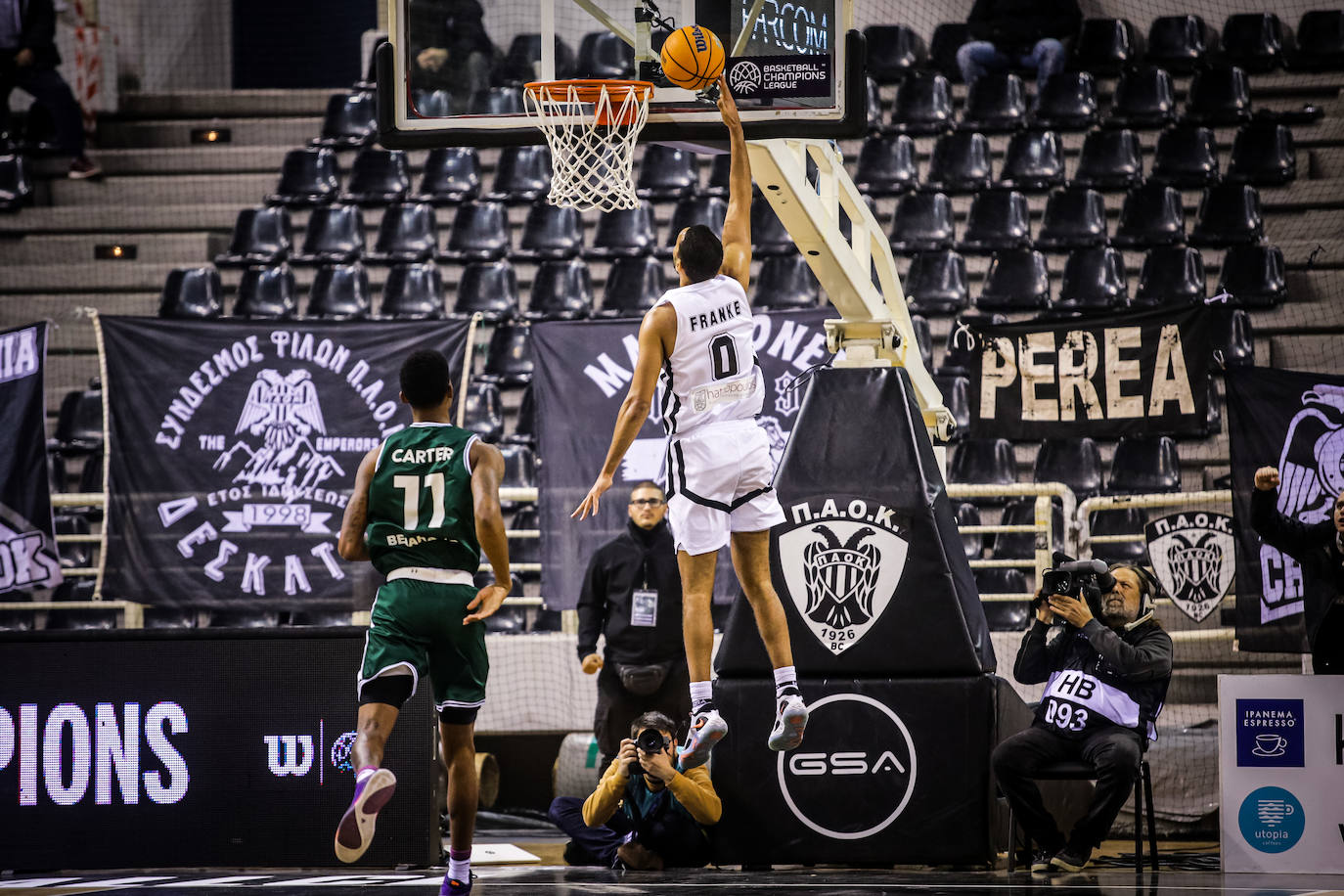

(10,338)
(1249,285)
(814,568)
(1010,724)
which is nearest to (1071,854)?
(1010,724)

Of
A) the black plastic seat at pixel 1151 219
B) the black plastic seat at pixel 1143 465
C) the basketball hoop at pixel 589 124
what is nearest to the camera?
the basketball hoop at pixel 589 124

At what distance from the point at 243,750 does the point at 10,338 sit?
386 cm

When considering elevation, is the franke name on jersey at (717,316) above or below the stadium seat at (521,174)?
below

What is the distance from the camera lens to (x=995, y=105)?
13625 millimetres

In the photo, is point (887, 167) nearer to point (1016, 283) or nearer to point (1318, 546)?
point (1016, 283)

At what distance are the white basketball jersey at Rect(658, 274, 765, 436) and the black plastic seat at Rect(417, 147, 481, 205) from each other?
8.12 m

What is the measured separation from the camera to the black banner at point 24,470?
9.83m

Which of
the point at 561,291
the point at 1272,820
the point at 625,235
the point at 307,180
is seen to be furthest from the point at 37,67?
the point at 1272,820

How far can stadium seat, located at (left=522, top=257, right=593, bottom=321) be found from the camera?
488 inches

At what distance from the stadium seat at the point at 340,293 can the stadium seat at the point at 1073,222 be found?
5.33 meters

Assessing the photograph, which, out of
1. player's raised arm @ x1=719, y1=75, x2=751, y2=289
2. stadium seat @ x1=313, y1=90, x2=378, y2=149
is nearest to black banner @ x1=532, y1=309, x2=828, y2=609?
player's raised arm @ x1=719, y1=75, x2=751, y2=289

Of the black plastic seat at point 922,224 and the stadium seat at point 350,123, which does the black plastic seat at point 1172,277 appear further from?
the stadium seat at point 350,123

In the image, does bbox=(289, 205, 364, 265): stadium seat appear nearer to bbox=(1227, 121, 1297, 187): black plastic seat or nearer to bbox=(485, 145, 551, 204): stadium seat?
bbox=(485, 145, 551, 204): stadium seat

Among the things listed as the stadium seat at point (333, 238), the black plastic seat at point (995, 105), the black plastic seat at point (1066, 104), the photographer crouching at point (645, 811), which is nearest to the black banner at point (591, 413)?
the photographer crouching at point (645, 811)
